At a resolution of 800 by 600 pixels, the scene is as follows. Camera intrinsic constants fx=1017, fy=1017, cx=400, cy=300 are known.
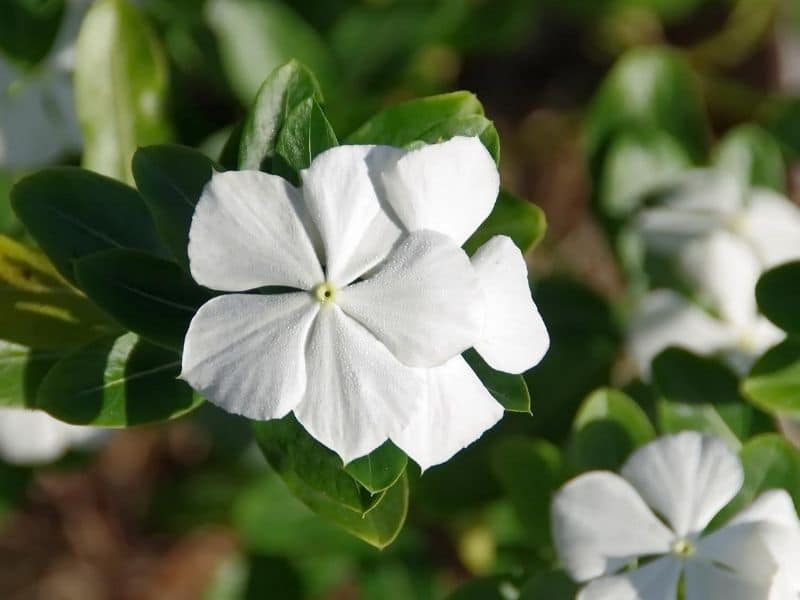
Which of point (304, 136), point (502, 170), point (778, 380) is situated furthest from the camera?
point (502, 170)

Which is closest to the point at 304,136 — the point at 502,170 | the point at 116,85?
the point at 116,85

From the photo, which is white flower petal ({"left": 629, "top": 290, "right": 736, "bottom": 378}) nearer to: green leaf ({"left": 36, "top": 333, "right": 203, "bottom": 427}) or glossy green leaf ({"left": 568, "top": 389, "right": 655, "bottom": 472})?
glossy green leaf ({"left": 568, "top": 389, "right": 655, "bottom": 472})

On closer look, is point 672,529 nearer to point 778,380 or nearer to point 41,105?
point 778,380

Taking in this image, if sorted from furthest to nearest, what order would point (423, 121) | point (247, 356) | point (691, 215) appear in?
point (691, 215) < point (423, 121) < point (247, 356)

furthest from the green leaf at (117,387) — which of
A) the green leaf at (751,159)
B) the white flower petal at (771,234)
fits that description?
the green leaf at (751,159)

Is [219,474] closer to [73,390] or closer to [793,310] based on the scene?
[73,390]

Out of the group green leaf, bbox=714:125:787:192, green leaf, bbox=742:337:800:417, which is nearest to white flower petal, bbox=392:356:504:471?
green leaf, bbox=742:337:800:417

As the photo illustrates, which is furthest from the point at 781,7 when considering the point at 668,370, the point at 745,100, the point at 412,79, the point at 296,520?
the point at 296,520
